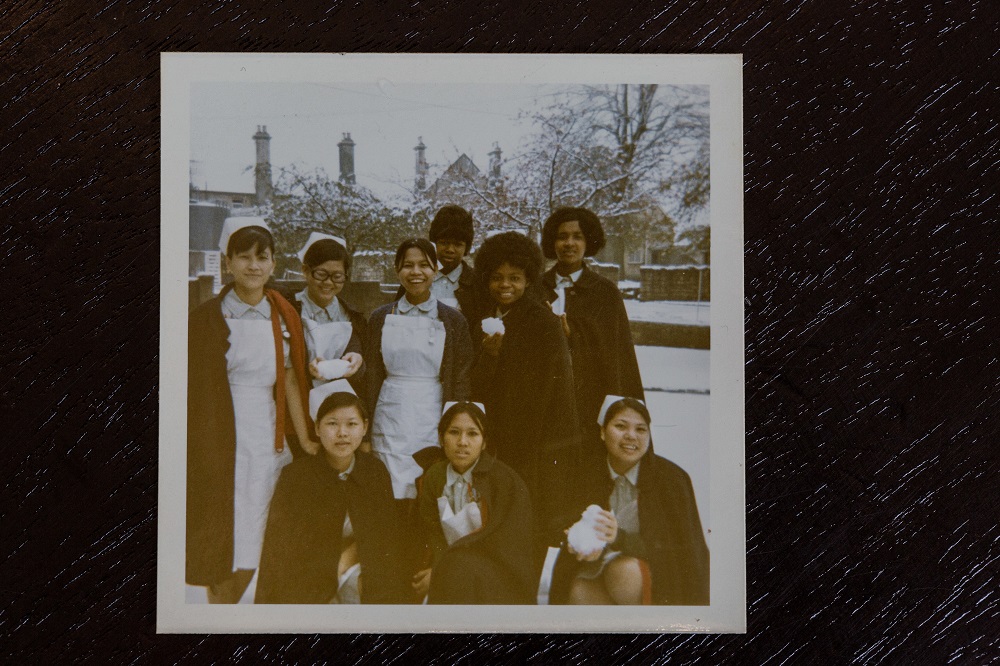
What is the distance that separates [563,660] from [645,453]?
0.18 m

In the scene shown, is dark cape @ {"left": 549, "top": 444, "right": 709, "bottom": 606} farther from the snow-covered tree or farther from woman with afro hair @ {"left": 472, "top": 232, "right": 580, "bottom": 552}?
the snow-covered tree

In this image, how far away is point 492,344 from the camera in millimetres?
569

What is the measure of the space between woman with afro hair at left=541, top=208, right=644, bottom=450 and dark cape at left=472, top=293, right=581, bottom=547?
1cm

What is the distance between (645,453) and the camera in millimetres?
571

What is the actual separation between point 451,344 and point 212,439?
0.21 metres

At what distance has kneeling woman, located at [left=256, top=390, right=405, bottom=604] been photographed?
565 millimetres

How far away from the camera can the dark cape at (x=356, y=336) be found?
57 centimetres

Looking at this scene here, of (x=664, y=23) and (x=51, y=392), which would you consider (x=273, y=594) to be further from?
(x=664, y=23)

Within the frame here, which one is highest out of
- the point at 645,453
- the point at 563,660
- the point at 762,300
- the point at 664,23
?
the point at 664,23

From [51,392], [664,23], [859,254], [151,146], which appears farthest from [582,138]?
[51,392]

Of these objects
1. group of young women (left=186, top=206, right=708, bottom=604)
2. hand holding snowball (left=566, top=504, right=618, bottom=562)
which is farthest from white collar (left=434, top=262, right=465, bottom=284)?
hand holding snowball (left=566, top=504, right=618, bottom=562)

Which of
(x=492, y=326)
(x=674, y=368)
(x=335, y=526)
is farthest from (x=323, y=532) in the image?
(x=674, y=368)

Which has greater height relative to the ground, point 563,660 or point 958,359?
point 958,359

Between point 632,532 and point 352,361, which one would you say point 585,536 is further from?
point 352,361
